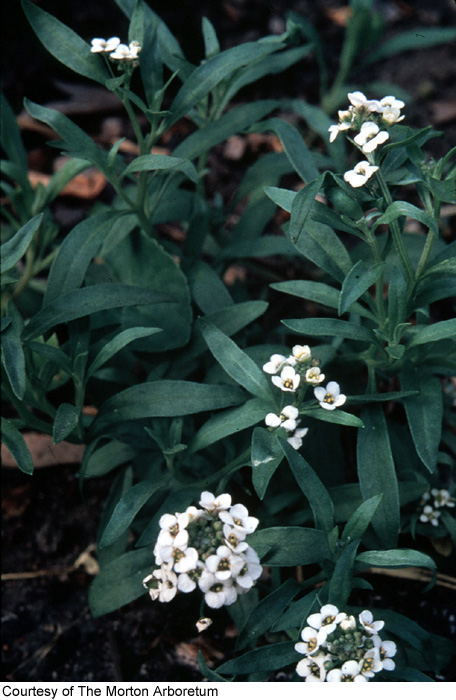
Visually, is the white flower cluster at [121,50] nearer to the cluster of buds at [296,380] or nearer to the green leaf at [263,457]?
the cluster of buds at [296,380]

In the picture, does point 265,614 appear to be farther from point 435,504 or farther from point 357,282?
point 357,282

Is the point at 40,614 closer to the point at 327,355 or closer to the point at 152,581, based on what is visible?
the point at 152,581

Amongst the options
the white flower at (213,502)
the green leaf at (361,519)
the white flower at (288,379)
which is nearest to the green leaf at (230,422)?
the white flower at (288,379)

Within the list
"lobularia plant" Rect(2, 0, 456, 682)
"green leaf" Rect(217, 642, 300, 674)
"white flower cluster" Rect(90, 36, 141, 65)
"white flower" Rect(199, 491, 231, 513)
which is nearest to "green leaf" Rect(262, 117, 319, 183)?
"lobularia plant" Rect(2, 0, 456, 682)

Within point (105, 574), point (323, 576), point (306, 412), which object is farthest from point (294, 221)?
point (105, 574)

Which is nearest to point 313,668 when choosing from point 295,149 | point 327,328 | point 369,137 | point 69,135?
point 327,328

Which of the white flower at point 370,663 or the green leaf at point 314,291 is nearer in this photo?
the white flower at point 370,663
